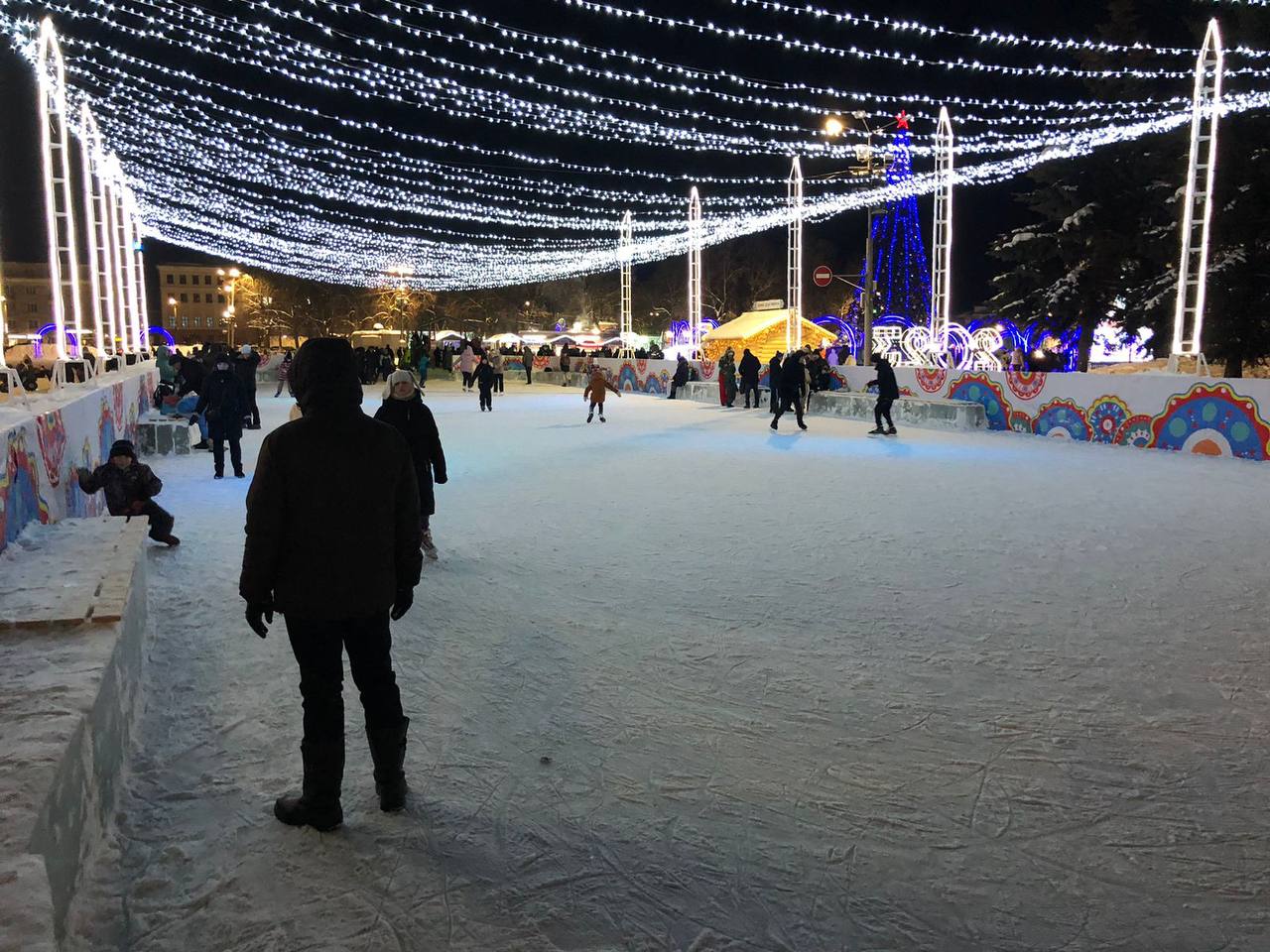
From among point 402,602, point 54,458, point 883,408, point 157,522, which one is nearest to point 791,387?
point 883,408

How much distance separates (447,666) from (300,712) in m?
0.72

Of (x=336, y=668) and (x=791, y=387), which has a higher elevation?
(x=791, y=387)

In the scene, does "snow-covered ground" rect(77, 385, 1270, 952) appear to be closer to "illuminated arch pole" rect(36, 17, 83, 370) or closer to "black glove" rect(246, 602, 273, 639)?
"black glove" rect(246, 602, 273, 639)

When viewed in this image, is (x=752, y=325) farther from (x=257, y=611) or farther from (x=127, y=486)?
(x=257, y=611)

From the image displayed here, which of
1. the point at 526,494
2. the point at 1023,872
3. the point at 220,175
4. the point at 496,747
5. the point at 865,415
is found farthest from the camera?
the point at 220,175

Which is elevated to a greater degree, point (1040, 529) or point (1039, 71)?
point (1039, 71)

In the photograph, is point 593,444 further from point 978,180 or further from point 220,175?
point 978,180

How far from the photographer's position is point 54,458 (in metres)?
6.25

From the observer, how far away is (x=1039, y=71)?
12531 millimetres

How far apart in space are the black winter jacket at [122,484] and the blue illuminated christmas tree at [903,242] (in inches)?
511

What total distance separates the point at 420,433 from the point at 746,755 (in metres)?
3.26

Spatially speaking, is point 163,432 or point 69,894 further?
point 163,432

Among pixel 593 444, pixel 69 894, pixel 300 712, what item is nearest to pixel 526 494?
pixel 593 444

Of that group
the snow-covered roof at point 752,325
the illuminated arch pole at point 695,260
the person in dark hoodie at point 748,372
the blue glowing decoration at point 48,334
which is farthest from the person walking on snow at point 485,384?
the snow-covered roof at point 752,325
